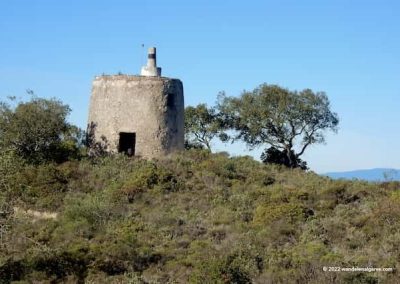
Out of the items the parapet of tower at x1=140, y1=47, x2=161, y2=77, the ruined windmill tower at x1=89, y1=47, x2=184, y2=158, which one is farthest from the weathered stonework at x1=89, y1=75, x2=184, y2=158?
the parapet of tower at x1=140, y1=47, x2=161, y2=77

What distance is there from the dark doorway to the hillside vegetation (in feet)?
4.14

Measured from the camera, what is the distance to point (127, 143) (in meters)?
30.0

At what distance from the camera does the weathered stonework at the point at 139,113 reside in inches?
1128

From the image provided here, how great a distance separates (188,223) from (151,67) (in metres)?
10.6

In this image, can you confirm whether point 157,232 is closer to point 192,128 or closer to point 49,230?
point 49,230

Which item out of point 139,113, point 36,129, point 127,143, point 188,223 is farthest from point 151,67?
point 188,223

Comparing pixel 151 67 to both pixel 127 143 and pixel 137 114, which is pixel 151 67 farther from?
pixel 127 143

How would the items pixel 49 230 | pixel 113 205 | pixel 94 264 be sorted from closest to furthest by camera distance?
pixel 94 264
pixel 49 230
pixel 113 205

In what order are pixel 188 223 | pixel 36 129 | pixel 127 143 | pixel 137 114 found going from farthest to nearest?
pixel 127 143, pixel 137 114, pixel 36 129, pixel 188 223

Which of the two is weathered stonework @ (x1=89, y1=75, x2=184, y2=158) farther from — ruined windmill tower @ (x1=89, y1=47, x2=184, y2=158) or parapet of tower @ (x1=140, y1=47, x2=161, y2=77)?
parapet of tower @ (x1=140, y1=47, x2=161, y2=77)

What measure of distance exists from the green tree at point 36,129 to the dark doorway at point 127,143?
2.42m

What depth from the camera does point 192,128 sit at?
147 feet

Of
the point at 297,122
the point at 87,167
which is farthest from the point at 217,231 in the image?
the point at 297,122

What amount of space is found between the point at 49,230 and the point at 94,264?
156 inches
